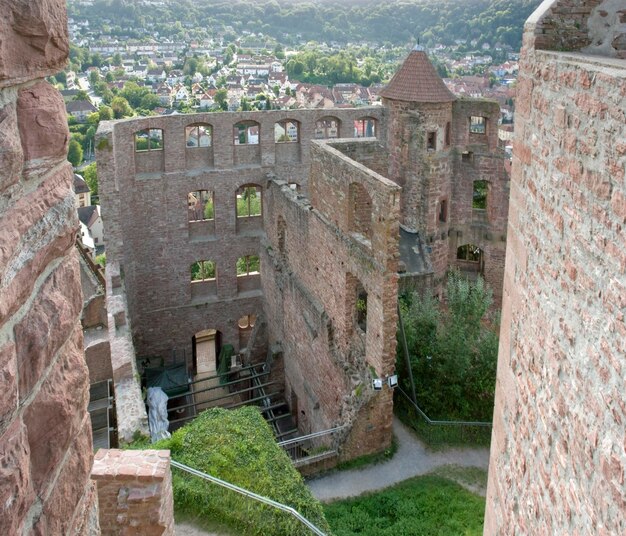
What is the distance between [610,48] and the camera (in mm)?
5406

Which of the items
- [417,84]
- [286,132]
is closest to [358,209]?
[417,84]

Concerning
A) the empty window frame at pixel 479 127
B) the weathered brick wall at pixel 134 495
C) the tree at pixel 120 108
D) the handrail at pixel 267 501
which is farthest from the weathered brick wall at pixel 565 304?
the tree at pixel 120 108

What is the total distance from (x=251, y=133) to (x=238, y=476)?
196 ft

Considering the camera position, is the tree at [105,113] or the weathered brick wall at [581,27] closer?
the weathered brick wall at [581,27]

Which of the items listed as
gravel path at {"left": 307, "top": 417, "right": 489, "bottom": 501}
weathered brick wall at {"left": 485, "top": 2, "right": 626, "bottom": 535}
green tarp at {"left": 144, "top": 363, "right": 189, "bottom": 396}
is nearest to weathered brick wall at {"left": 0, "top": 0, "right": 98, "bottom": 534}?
weathered brick wall at {"left": 485, "top": 2, "right": 626, "bottom": 535}

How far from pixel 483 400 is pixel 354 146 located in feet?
22.7

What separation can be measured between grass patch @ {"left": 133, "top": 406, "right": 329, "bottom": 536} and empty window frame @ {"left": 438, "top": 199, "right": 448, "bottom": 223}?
12674 mm

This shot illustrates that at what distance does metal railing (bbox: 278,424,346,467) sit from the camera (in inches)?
541

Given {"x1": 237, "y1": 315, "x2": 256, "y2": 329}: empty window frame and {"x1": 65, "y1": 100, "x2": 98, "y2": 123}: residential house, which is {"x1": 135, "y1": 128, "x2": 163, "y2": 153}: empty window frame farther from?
{"x1": 65, "y1": 100, "x2": 98, "y2": 123}: residential house

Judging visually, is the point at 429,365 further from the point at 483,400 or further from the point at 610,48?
the point at 610,48

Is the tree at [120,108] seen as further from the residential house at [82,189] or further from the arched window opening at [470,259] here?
the arched window opening at [470,259]

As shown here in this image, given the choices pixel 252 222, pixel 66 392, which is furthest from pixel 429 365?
pixel 66 392

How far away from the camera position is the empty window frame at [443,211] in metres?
22.7

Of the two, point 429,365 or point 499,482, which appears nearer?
point 499,482
